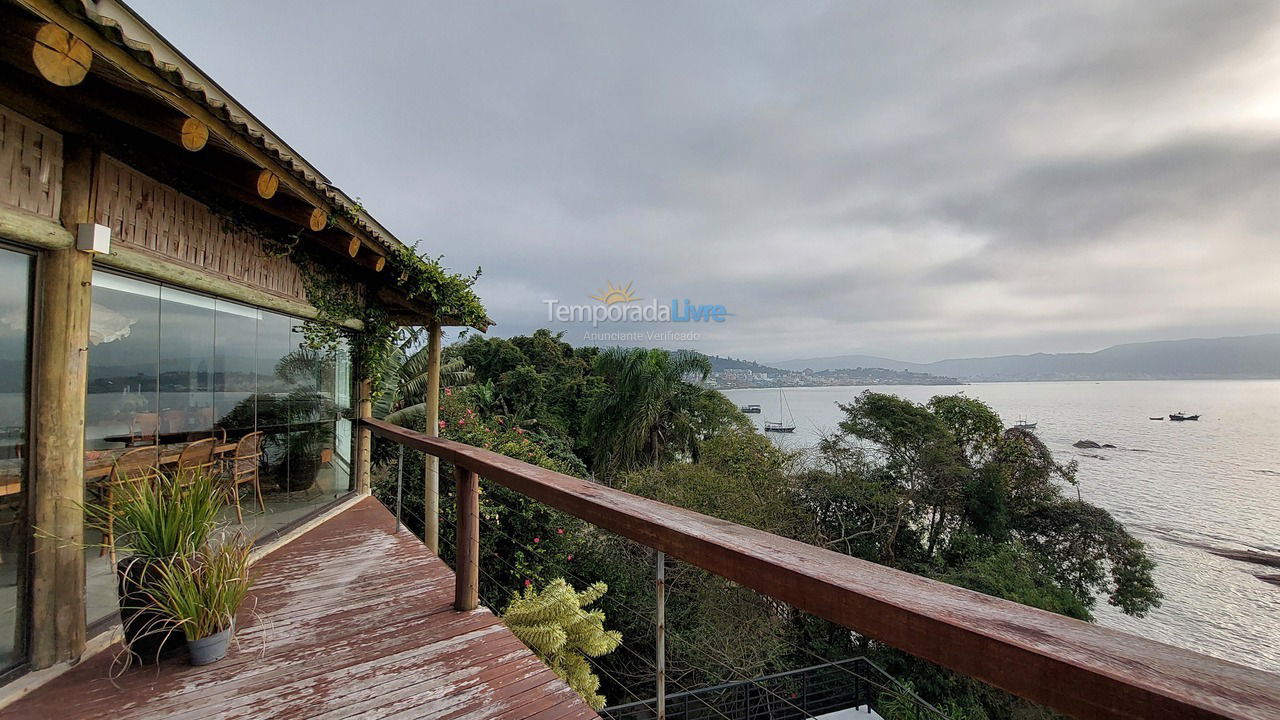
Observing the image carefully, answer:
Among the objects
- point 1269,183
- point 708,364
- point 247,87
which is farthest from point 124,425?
point 1269,183

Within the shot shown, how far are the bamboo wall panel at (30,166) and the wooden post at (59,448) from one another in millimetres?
51

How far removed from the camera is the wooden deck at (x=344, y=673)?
1.85m

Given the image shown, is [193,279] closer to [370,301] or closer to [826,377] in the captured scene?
[370,301]

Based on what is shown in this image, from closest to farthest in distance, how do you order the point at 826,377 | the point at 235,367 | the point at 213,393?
the point at 213,393, the point at 235,367, the point at 826,377

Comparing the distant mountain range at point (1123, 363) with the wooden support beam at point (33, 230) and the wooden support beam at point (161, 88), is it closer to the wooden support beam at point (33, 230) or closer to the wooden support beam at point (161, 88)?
the wooden support beam at point (161, 88)

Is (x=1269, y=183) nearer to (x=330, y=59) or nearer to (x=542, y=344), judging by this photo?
(x=542, y=344)

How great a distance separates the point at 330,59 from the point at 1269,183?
1354 inches

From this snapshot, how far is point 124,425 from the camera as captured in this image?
9.51ft

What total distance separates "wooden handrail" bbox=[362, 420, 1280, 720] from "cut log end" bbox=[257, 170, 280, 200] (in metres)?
2.81

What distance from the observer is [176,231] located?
316 cm

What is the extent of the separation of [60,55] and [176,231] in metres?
1.85

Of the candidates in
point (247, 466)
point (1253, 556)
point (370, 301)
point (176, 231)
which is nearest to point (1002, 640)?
point (176, 231)

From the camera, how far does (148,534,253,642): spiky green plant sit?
84.6 inches

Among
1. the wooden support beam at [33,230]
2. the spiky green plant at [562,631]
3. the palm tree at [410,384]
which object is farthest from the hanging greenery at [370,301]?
the palm tree at [410,384]
